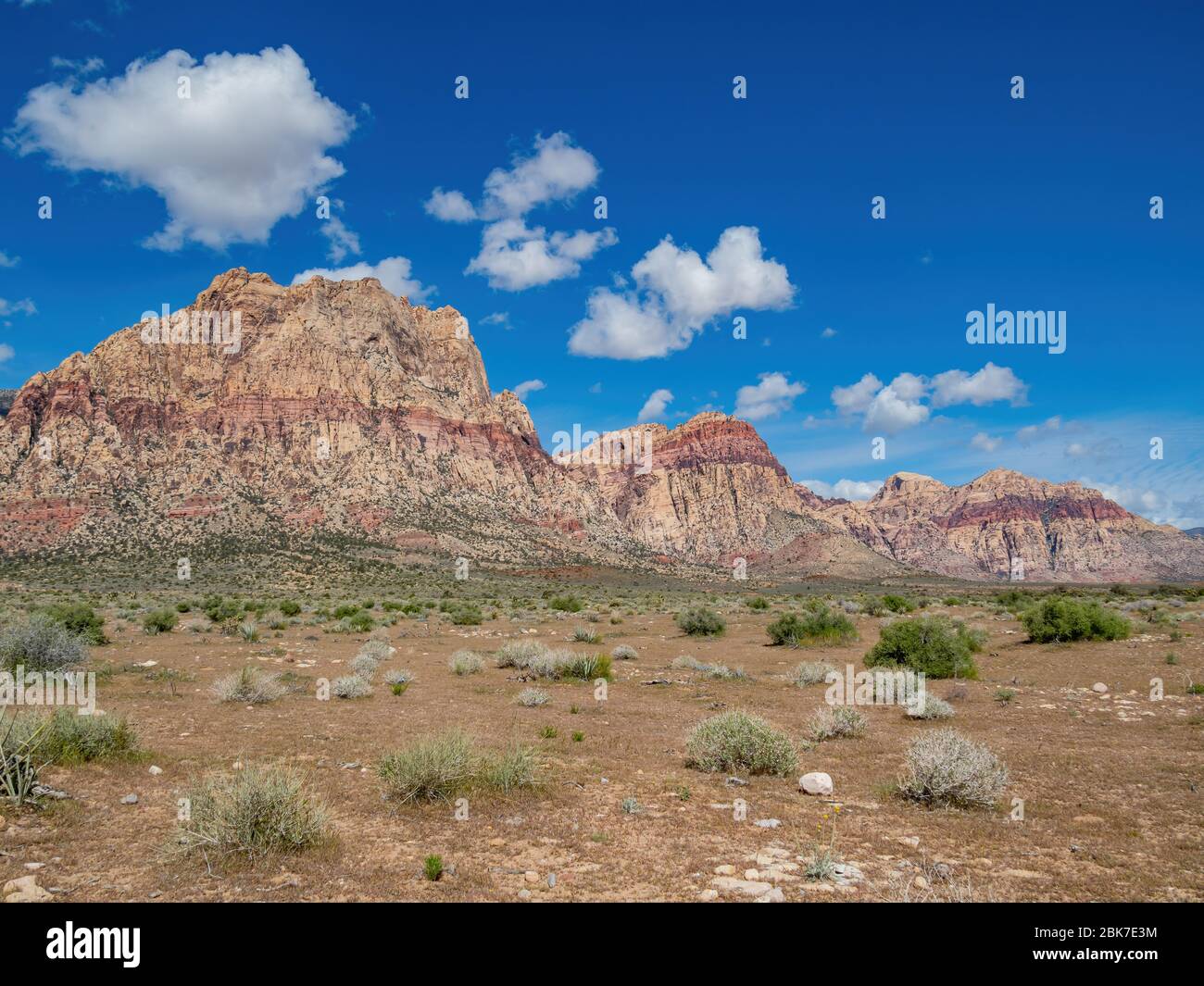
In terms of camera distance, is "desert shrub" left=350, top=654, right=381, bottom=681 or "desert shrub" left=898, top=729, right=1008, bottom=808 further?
"desert shrub" left=350, top=654, right=381, bottom=681

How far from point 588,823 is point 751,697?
9.43 metres

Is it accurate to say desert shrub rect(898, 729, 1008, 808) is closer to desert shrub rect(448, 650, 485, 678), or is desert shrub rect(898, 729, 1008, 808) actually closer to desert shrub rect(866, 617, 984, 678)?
desert shrub rect(866, 617, 984, 678)

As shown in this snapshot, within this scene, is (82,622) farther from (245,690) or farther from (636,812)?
(636,812)

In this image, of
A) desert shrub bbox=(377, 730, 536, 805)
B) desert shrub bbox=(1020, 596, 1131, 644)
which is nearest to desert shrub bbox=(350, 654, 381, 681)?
desert shrub bbox=(377, 730, 536, 805)

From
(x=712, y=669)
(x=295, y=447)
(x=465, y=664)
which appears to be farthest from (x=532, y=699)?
(x=295, y=447)

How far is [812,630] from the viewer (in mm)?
26641

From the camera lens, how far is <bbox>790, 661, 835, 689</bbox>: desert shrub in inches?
689

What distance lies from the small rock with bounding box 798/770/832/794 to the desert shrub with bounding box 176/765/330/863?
571 centimetres

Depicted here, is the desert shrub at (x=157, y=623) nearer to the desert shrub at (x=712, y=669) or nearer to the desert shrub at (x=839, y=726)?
the desert shrub at (x=712, y=669)

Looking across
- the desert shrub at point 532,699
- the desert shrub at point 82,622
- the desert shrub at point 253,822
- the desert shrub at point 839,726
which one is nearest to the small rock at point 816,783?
→ the desert shrub at point 839,726

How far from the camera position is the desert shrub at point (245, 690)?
1364cm

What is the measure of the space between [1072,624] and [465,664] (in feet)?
64.9
